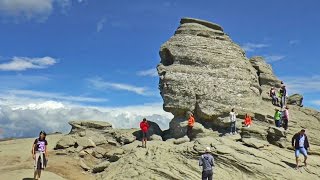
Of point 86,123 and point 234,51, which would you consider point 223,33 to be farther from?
point 86,123

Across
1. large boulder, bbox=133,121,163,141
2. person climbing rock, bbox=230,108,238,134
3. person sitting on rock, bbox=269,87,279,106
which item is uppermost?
person sitting on rock, bbox=269,87,279,106

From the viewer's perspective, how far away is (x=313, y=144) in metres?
38.0

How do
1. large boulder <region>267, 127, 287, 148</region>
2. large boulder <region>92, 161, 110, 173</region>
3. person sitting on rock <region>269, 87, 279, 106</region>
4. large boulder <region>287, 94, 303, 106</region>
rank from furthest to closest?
large boulder <region>287, 94, 303, 106</region> → person sitting on rock <region>269, 87, 279, 106</region> → large boulder <region>92, 161, 110, 173</region> → large boulder <region>267, 127, 287, 148</region>

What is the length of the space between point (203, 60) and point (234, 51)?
435 cm

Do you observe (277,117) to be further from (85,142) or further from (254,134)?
(85,142)

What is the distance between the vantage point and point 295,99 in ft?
169

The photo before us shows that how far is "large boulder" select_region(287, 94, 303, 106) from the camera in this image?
51.2 metres

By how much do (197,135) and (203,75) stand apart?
20.6 feet

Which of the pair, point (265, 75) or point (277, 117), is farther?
point (265, 75)

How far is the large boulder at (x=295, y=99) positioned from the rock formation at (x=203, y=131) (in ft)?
9.95

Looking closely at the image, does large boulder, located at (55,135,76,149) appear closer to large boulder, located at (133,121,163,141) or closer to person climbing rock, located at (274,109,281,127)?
large boulder, located at (133,121,163,141)

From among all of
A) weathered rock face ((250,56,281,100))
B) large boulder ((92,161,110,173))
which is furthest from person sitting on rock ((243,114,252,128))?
large boulder ((92,161,110,173))

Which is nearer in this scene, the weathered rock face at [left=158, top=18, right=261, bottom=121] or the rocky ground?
the rocky ground

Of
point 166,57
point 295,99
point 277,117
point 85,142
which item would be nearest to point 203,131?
point 277,117
